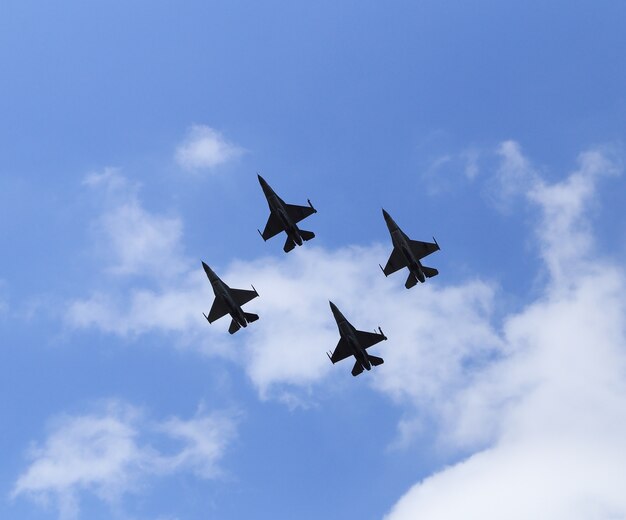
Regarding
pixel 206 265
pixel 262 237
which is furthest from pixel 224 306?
pixel 262 237

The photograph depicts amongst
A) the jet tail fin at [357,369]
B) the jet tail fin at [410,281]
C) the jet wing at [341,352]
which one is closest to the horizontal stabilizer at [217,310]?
the jet wing at [341,352]

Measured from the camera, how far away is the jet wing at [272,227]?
8394 centimetres

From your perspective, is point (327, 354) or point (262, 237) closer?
point (327, 354)

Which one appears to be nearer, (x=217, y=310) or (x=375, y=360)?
(x=217, y=310)

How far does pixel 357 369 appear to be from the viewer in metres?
79.9

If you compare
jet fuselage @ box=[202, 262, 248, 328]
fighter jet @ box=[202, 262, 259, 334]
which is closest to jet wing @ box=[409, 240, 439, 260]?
fighter jet @ box=[202, 262, 259, 334]

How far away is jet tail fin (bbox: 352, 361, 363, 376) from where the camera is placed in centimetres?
7964

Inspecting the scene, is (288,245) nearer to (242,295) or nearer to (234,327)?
(242,295)

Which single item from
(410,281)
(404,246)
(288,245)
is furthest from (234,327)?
(404,246)

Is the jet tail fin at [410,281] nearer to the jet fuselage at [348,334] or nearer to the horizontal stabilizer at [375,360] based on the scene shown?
the jet fuselage at [348,334]

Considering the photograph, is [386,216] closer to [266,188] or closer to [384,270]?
[384,270]

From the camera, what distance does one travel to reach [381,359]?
8006 cm

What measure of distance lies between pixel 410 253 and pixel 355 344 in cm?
1219

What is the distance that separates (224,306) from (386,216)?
21014 millimetres
